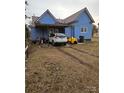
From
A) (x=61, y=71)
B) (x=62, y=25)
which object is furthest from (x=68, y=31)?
(x=61, y=71)

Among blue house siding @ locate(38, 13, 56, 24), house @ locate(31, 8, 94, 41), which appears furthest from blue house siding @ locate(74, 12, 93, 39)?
blue house siding @ locate(38, 13, 56, 24)

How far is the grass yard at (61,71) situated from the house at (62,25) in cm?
11

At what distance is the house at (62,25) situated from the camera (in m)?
1.68

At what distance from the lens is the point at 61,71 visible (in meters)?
1.93

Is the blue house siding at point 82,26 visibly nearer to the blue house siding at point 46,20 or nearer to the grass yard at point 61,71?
the grass yard at point 61,71

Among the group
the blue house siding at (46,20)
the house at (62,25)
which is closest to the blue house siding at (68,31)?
the house at (62,25)

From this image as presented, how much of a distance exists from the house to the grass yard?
111 mm

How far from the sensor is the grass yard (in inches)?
65.1

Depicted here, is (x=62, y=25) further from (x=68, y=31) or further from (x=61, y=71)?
(x=61, y=71)

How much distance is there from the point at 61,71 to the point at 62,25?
40 cm

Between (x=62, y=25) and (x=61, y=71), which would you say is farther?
(x=61, y=71)

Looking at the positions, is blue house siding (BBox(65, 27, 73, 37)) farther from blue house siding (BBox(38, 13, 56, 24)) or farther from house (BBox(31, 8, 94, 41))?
blue house siding (BBox(38, 13, 56, 24))
